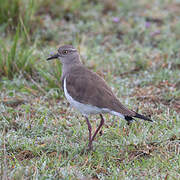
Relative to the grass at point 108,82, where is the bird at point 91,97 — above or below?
above

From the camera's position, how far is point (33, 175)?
147 inches

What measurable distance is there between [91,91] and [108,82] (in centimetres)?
181

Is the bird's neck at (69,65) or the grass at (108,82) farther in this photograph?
the bird's neck at (69,65)

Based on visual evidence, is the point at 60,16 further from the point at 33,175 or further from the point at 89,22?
the point at 33,175

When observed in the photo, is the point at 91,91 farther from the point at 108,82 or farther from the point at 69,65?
the point at 108,82

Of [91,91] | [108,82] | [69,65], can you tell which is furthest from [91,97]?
[108,82]

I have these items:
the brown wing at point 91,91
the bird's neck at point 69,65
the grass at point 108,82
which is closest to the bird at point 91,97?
the brown wing at point 91,91

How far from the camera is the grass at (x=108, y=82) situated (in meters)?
4.14

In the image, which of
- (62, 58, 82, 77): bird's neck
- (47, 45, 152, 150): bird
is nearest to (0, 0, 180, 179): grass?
(47, 45, 152, 150): bird

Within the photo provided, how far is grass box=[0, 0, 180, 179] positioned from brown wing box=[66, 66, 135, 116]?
46cm

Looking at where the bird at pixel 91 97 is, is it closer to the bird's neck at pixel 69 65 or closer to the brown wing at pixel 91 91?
the brown wing at pixel 91 91

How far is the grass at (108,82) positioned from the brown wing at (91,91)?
1.49 ft

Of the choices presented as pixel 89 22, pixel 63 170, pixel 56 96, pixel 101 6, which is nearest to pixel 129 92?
pixel 56 96

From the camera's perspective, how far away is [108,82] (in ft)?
20.4
